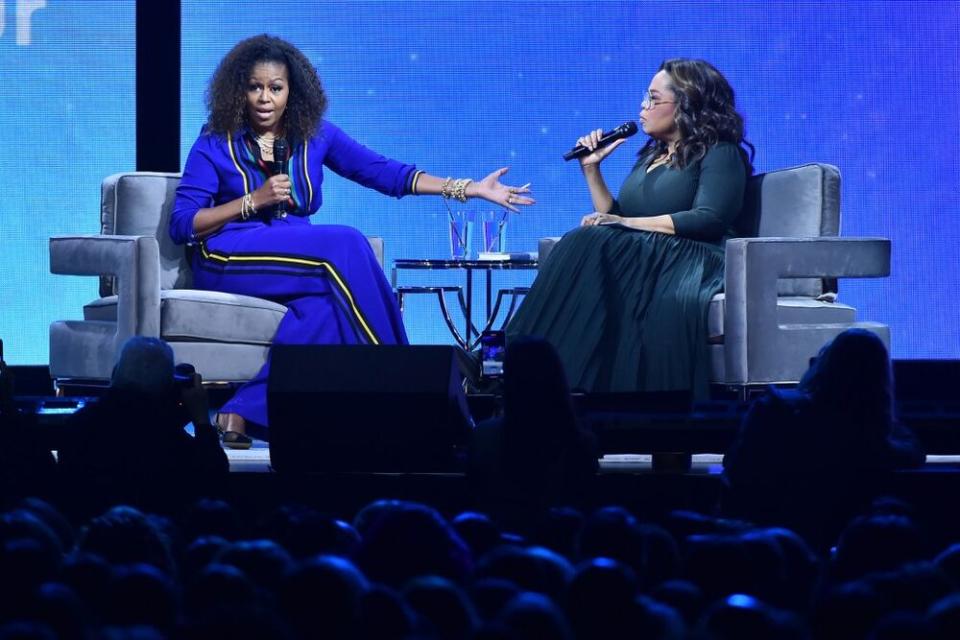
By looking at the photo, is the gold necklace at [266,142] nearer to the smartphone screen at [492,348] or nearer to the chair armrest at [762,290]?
the smartphone screen at [492,348]

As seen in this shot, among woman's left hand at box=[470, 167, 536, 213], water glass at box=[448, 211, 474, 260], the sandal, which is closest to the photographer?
the sandal

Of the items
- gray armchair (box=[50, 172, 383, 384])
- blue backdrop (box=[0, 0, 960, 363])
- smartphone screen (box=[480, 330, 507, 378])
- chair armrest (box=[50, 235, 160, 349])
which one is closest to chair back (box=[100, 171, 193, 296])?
gray armchair (box=[50, 172, 383, 384])

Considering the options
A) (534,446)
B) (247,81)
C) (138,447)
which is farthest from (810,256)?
(138,447)

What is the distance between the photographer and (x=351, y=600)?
119 centimetres

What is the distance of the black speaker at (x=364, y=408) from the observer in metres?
2.38

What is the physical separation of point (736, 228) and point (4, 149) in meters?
2.90

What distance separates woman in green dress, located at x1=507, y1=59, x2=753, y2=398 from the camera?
382 cm

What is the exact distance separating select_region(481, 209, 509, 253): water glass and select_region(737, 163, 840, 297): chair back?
35.6 inches

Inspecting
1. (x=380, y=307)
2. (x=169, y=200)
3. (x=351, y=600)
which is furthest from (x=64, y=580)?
(x=169, y=200)

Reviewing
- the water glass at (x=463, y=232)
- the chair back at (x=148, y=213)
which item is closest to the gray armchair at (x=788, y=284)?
the water glass at (x=463, y=232)

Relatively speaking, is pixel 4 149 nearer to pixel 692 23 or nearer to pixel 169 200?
pixel 169 200

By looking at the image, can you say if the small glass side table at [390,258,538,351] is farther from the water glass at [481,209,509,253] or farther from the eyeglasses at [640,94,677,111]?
the eyeglasses at [640,94,677,111]

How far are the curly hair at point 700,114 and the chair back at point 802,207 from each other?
0.23 meters

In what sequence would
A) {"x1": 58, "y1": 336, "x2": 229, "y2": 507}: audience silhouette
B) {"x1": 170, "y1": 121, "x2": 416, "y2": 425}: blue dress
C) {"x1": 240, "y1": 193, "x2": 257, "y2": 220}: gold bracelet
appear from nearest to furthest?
{"x1": 58, "y1": 336, "x2": 229, "y2": 507}: audience silhouette
{"x1": 170, "y1": 121, "x2": 416, "y2": 425}: blue dress
{"x1": 240, "y1": 193, "x2": 257, "y2": 220}: gold bracelet
